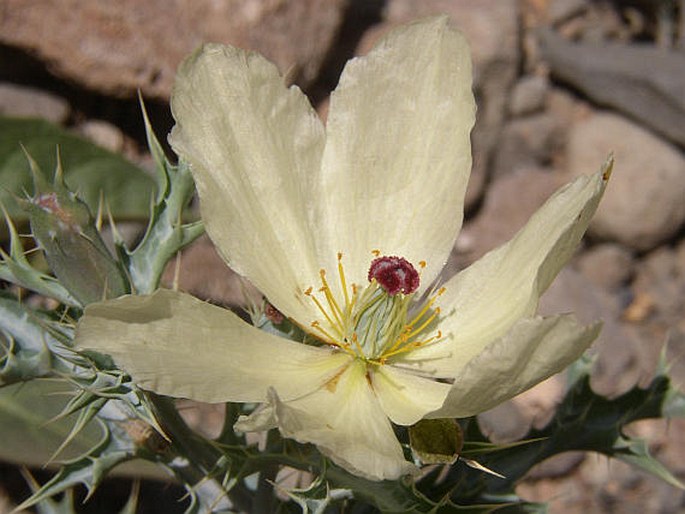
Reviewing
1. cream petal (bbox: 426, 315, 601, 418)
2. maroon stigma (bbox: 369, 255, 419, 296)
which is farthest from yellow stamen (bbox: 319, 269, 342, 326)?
cream petal (bbox: 426, 315, 601, 418)

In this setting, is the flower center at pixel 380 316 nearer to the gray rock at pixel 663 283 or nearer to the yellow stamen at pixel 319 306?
the yellow stamen at pixel 319 306

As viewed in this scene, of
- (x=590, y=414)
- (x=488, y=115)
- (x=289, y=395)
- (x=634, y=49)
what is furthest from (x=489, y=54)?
(x=289, y=395)

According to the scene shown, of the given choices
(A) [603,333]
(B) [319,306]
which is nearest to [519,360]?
(B) [319,306]

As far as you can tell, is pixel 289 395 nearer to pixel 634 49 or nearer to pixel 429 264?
pixel 429 264

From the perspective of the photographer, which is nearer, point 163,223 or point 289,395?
point 289,395

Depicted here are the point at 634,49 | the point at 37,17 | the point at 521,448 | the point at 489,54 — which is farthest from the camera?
the point at 634,49

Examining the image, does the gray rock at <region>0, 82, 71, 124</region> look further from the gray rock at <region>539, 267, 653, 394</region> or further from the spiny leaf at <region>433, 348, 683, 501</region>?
the spiny leaf at <region>433, 348, 683, 501</region>
